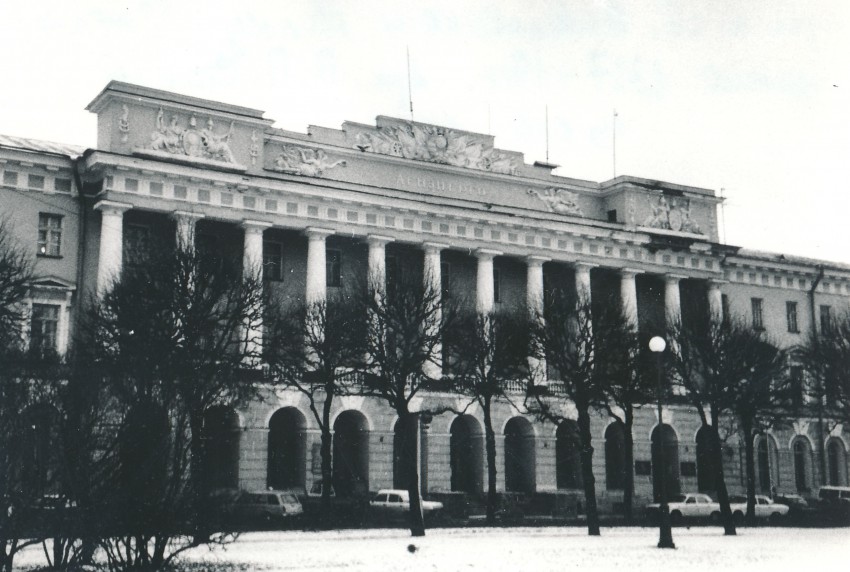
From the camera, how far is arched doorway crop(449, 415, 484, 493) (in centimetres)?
5441

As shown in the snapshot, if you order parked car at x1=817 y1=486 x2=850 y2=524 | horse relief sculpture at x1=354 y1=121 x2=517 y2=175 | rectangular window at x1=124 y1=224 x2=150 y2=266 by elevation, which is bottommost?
parked car at x1=817 y1=486 x2=850 y2=524

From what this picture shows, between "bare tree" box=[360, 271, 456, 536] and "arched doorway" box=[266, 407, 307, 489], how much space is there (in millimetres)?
Answer: 8555

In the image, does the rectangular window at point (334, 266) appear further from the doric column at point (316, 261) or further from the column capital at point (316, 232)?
the column capital at point (316, 232)

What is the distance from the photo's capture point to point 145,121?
1857 inches

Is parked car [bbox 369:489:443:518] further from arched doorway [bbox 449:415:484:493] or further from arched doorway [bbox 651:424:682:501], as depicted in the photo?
arched doorway [bbox 651:424:682:501]

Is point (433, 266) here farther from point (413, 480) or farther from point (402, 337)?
point (413, 480)

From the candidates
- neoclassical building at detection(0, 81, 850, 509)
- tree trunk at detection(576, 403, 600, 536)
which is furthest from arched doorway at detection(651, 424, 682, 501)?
tree trunk at detection(576, 403, 600, 536)

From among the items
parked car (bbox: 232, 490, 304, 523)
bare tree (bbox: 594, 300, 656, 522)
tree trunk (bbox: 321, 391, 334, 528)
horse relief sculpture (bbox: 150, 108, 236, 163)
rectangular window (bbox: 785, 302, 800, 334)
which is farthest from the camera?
rectangular window (bbox: 785, 302, 800, 334)

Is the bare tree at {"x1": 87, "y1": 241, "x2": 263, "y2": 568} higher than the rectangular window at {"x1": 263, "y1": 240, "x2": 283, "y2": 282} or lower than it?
lower

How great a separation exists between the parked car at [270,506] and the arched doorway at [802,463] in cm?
3674

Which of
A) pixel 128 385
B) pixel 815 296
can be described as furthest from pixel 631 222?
pixel 128 385

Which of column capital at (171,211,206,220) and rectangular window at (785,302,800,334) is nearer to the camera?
column capital at (171,211,206,220)

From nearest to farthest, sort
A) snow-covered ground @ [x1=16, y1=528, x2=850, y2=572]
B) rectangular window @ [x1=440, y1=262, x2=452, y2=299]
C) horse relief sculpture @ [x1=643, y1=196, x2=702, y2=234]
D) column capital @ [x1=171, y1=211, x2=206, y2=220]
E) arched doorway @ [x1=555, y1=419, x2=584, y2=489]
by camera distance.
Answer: snow-covered ground @ [x1=16, y1=528, x2=850, y2=572], column capital @ [x1=171, y1=211, x2=206, y2=220], rectangular window @ [x1=440, y1=262, x2=452, y2=299], arched doorway @ [x1=555, y1=419, x2=584, y2=489], horse relief sculpture @ [x1=643, y1=196, x2=702, y2=234]

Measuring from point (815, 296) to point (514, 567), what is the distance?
53143mm
